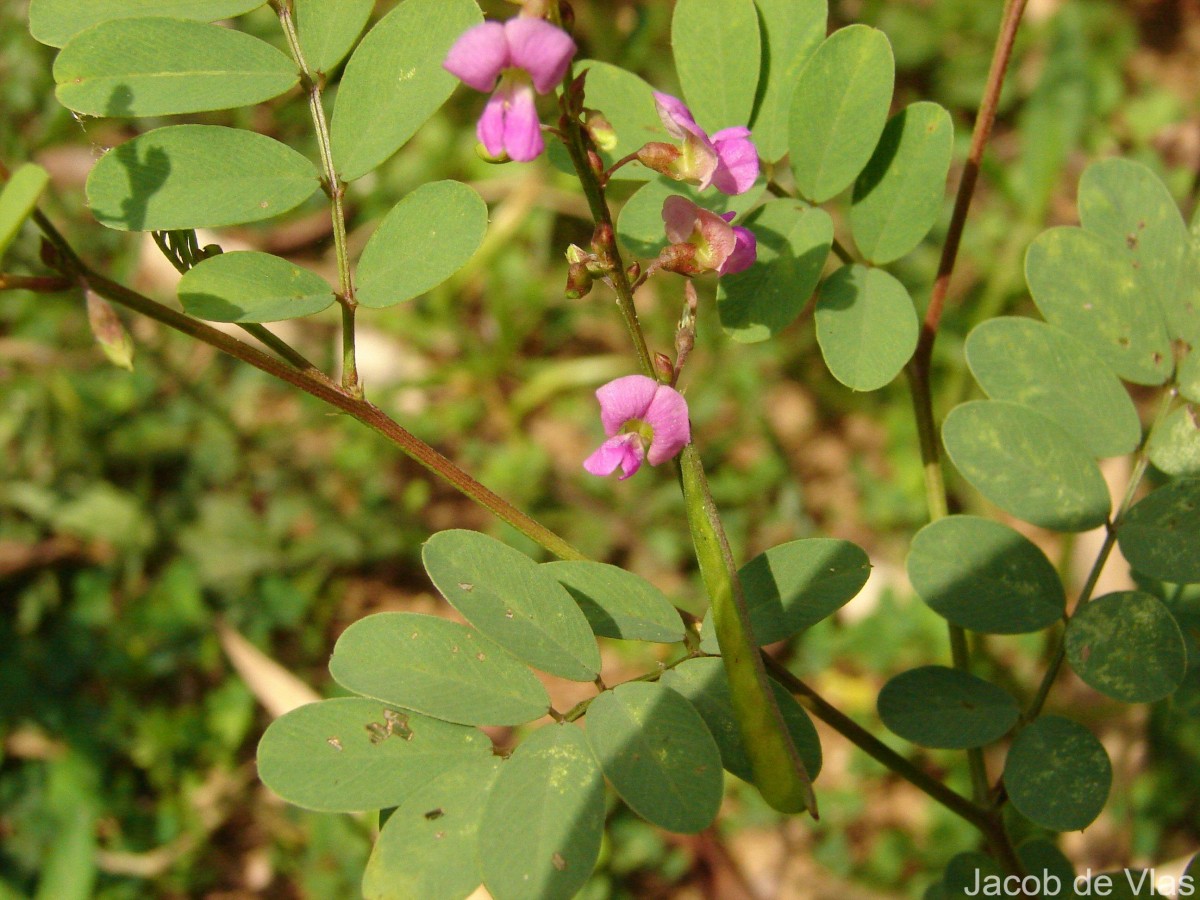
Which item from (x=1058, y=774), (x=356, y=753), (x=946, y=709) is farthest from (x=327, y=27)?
(x=1058, y=774)

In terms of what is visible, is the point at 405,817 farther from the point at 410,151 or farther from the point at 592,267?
the point at 410,151

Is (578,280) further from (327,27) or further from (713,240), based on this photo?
(327,27)

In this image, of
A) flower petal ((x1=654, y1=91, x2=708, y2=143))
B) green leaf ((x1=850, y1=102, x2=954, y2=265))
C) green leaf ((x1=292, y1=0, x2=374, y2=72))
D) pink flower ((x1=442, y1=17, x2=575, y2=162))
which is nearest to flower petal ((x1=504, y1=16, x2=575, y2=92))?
pink flower ((x1=442, y1=17, x2=575, y2=162))

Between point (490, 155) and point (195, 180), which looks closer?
point (490, 155)

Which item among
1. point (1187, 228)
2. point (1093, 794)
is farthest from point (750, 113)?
point (1093, 794)

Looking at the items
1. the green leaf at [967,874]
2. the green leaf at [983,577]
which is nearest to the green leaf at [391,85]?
the green leaf at [983,577]

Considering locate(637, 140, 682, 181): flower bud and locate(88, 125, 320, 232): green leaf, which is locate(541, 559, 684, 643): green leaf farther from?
locate(88, 125, 320, 232): green leaf

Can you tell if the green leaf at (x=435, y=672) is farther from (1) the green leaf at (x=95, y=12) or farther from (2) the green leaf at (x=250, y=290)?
(1) the green leaf at (x=95, y=12)
